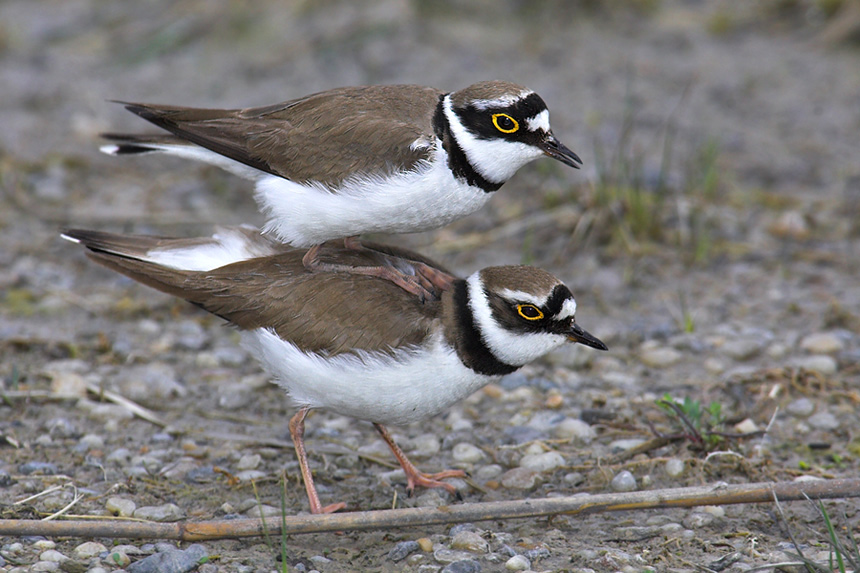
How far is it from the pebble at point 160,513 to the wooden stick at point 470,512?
252mm

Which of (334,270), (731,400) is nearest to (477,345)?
(334,270)

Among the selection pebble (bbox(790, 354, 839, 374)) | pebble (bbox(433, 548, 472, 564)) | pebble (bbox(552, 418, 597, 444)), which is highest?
pebble (bbox(790, 354, 839, 374))

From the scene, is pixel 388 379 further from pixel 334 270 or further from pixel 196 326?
pixel 196 326

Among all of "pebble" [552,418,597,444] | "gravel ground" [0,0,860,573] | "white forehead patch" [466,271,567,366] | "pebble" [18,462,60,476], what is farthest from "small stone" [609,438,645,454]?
"pebble" [18,462,60,476]

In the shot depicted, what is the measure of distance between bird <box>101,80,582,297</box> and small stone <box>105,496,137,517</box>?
138 centimetres

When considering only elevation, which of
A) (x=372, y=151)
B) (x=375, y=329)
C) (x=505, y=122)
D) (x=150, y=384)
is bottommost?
(x=150, y=384)

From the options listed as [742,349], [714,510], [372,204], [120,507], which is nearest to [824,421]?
[742,349]

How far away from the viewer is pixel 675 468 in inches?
186

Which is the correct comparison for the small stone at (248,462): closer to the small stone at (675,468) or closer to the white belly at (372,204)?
the white belly at (372,204)

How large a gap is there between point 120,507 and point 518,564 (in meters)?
1.83

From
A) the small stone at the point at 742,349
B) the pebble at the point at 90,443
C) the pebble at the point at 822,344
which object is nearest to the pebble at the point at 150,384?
the pebble at the point at 90,443

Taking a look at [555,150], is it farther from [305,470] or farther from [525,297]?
[305,470]

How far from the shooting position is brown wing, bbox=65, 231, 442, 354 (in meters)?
4.39

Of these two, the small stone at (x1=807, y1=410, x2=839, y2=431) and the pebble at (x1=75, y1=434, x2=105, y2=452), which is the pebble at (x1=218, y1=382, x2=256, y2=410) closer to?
the pebble at (x1=75, y1=434, x2=105, y2=452)
